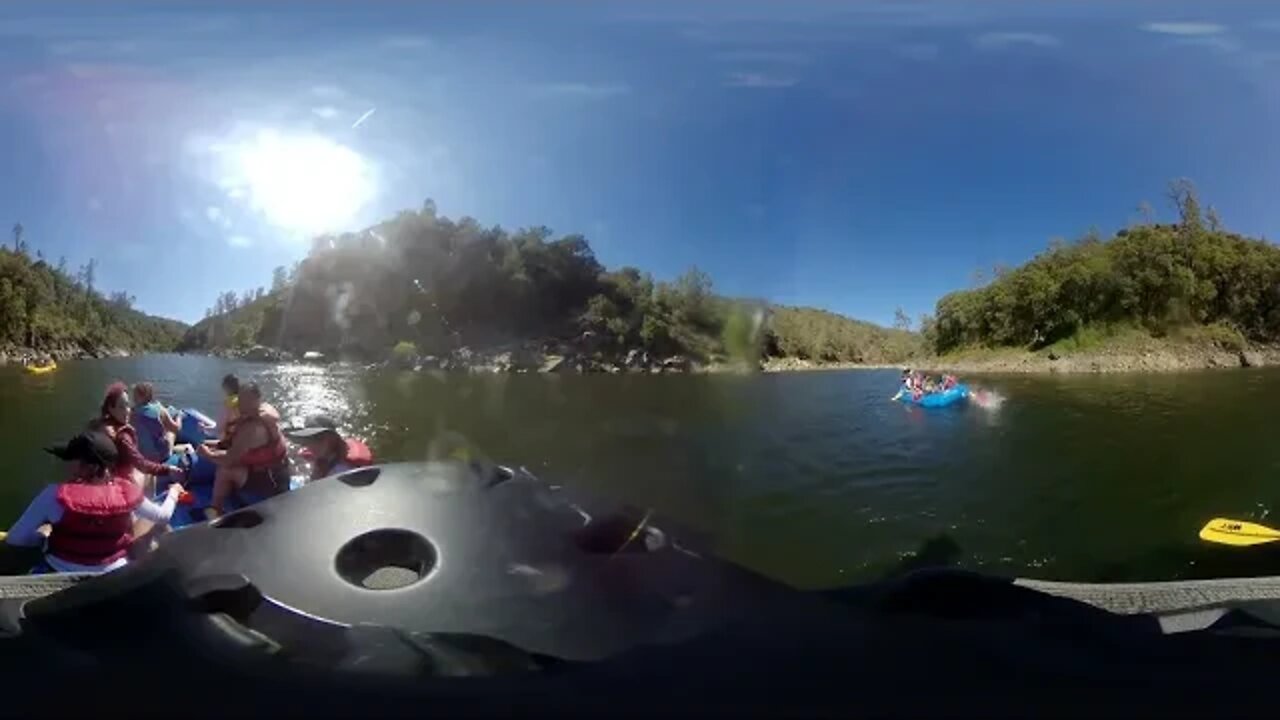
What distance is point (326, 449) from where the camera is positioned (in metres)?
2.38

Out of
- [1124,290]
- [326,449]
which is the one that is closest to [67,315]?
[326,449]

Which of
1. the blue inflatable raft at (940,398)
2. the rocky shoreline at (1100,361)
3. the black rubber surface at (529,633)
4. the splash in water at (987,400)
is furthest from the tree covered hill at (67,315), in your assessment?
the blue inflatable raft at (940,398)

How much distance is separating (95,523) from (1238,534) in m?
6.95

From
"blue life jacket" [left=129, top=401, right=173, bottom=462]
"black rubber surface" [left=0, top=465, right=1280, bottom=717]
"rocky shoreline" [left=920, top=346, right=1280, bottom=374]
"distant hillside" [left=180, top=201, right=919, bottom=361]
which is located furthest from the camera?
"rocky shoreline" [left=920, top=346, right=1280, bottom=374]

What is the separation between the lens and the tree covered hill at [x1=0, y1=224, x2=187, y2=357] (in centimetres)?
296

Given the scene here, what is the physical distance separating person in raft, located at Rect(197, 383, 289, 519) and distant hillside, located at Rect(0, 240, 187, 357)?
18.0 inches

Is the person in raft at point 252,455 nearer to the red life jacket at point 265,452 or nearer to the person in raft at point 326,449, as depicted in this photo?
the red life jacket at point 265,452

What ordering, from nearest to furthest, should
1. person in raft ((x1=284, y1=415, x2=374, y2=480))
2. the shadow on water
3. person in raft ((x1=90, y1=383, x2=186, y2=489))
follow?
person in raft ((x1=284, y1=415, x2=374, y2=480)) → person in raft ((x1=90, y1=383, x2=186, y2=489)) → the shadow on water

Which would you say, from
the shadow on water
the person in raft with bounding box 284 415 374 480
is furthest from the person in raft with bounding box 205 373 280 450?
the shadow on water

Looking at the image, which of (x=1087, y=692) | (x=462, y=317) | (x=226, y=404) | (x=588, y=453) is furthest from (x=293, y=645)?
(x=588, y=453)

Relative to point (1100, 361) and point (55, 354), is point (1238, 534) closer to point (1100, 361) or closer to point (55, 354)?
point (1100, 361)

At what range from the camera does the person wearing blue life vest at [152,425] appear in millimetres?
3543

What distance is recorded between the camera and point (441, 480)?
1.31 meters

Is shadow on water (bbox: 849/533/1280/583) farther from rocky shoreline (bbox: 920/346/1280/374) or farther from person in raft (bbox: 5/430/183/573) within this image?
person in raft (bbox: 5/430/183/573)
